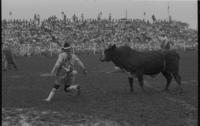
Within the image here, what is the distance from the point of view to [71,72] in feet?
40.2

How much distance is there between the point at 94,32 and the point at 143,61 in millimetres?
53193

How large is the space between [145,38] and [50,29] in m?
13.5

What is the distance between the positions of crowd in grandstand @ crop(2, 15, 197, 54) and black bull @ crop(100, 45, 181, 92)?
35.8 m

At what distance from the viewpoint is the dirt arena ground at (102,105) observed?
8.54m

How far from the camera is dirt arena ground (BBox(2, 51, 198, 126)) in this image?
854cm

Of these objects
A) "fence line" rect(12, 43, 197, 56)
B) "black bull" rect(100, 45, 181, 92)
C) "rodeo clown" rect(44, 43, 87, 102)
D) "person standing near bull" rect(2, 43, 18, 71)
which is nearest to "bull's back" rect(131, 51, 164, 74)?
"black bull" rect(100, 45, 181, 92)

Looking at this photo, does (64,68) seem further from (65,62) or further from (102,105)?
(102,105)

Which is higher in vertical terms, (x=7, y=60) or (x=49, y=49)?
(x=49, y=49)

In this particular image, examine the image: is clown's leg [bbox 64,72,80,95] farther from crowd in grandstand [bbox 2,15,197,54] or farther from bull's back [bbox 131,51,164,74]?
→ crowd in grandstand [bbox 2,15,197,54]

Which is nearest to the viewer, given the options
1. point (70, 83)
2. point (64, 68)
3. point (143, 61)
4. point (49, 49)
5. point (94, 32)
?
point (64, 68)

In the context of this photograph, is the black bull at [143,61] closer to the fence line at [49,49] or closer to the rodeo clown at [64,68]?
the rodeo clown at [64,68]

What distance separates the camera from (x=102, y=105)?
11062 millimetres

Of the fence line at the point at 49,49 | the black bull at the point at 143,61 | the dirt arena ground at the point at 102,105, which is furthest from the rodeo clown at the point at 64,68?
the fence line at the point at 49,49

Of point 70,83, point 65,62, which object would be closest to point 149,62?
point 70,83
